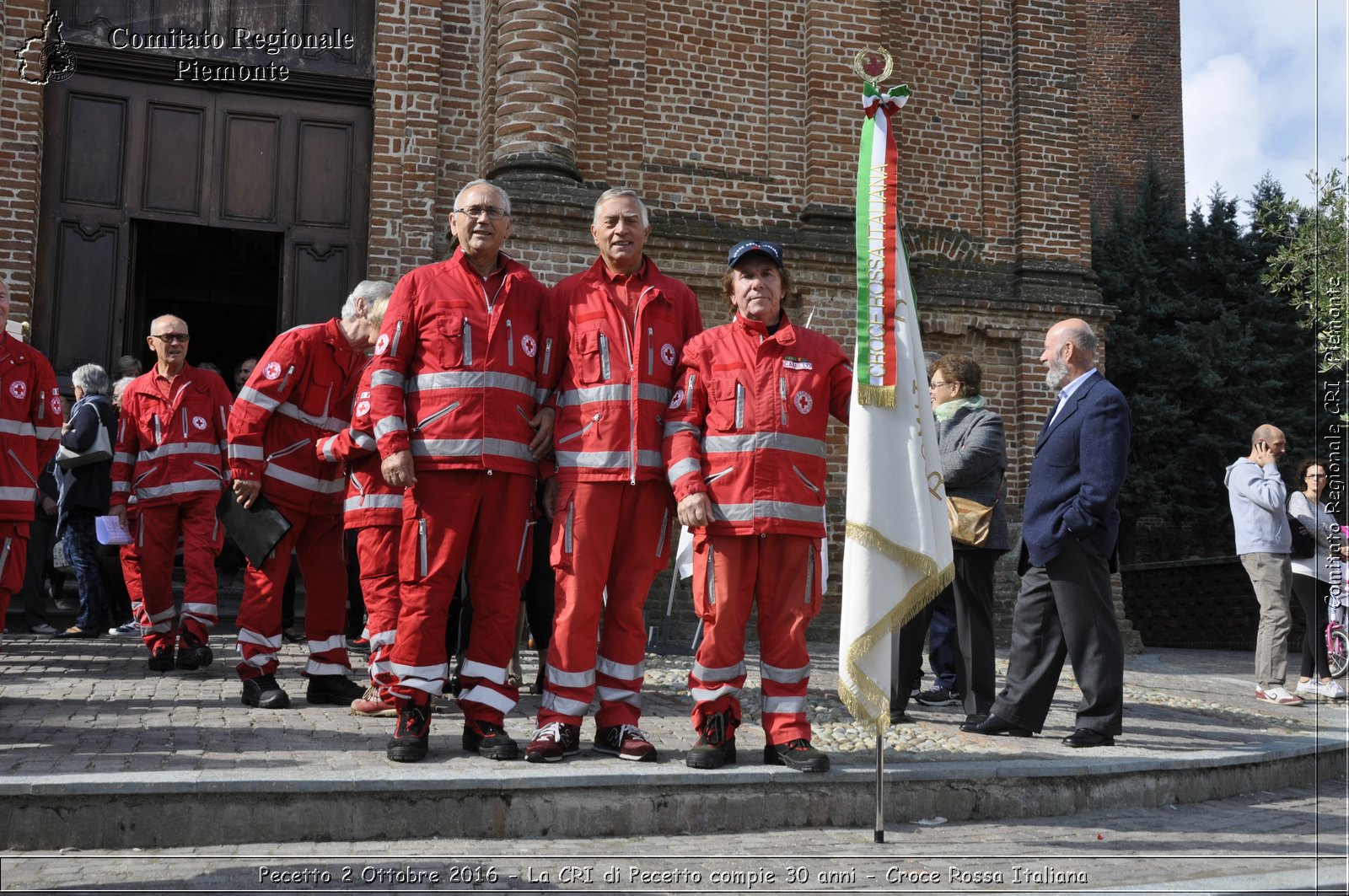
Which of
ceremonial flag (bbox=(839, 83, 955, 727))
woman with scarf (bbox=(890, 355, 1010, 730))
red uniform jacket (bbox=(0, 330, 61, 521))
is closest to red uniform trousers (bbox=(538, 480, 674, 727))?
ceremonial flag (bbox=(839, 83, 955, 727))

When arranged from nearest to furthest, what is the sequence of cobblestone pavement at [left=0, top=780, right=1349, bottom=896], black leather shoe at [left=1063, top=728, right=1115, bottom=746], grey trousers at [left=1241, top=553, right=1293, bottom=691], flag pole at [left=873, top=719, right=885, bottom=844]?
cobblestone pavement at [left=0, top=780, right=1349, bottom=896] < flag pole at [left=873, top=719, right=885, bottom=844] < black leather shoe at [left=1063, top=728, right=1115, bottom=746] < grey trousers at [left=1241, top=553, right=1293, bottom=691]

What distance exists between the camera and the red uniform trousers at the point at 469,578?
5105 mm

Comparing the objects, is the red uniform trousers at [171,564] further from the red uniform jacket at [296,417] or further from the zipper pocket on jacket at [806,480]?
the zipper pocket on jacket at [806,480]

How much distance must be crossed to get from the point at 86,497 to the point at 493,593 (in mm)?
5499

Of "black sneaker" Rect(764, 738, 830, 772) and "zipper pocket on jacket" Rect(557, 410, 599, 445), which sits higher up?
"zipper pocket on jacket" Rect(557, 410, 599, 445)

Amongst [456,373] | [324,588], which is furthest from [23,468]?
[456,373]

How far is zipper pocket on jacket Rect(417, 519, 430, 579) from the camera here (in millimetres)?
5105

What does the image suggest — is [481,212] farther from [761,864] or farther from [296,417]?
[761,864]

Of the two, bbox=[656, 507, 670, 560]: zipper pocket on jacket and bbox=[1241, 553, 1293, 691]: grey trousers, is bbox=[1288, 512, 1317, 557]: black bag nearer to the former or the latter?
bbox=[1241, 553, 1293, 691]: grey trousers

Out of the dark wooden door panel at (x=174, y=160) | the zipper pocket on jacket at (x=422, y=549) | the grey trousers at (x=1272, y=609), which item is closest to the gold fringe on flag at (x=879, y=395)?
the zipper pocket on jacket at (x=422, y=549)

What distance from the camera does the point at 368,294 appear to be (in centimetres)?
634

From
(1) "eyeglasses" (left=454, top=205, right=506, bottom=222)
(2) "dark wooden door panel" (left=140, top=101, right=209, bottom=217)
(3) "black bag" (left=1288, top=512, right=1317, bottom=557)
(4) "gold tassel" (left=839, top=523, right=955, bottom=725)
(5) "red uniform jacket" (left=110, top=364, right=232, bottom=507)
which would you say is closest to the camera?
(4) "gold tassel" (left=839, top=523, right=955, bottom=725)

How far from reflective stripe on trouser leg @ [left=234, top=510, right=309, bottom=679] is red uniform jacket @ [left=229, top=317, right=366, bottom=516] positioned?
0.57ft

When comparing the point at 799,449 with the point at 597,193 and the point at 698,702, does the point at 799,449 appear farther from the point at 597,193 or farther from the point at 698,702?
the point at 597,193
